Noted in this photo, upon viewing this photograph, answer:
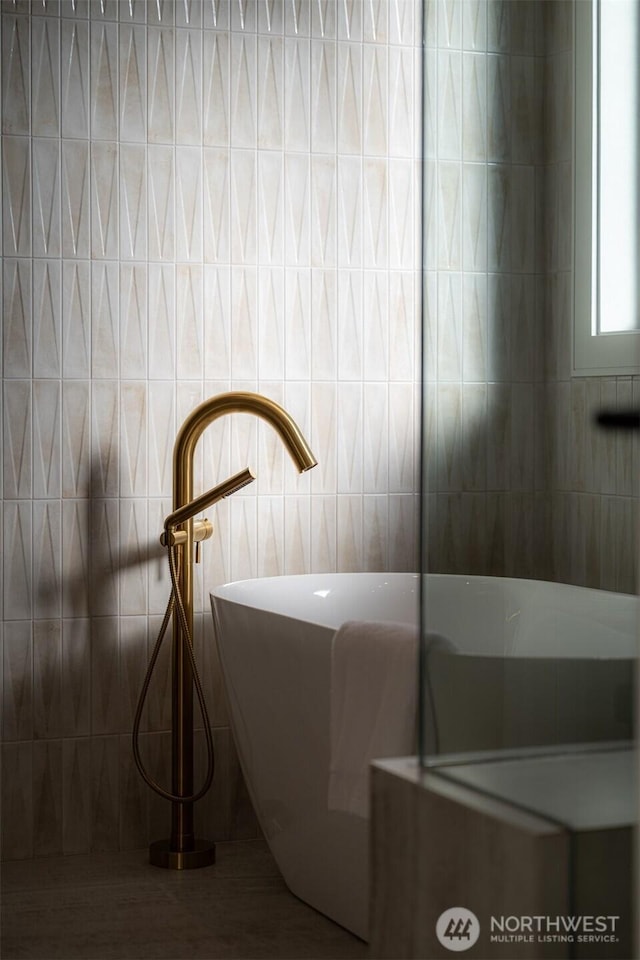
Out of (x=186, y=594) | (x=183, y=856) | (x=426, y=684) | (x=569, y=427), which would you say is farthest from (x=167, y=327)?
(x=569, y=427)

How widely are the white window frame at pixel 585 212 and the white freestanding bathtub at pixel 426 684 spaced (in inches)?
6.3

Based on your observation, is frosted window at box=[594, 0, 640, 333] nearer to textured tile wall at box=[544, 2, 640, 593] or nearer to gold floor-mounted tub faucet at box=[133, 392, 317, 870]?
textured tile wall at box=[544, 2, 640, 593]

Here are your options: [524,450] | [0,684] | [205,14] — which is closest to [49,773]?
[0,684]

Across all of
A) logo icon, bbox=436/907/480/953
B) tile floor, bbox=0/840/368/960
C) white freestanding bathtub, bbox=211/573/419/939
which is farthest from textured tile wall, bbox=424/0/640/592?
tile floor, bbox=0/840/368/960

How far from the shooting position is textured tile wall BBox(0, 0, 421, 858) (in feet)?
8.70

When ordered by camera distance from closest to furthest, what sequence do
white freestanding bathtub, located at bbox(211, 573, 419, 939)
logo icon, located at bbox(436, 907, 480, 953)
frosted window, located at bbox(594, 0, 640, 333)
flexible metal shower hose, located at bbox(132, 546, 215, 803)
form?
frosted window, located at bbox(594, 0, 640, 333)
logo icon, located at bbox(436, 907, 480, 953)
white freestanding bathtub, located at bbox(211, 573, 419, 939)
flexible metal shower hose, located at bbox(132, 546, 215, 803)

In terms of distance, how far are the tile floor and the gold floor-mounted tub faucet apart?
0.22 ft

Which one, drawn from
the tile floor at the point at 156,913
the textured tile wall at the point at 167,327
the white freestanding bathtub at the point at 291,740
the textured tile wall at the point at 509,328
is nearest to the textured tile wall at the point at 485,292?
the textured tile wall at the point at 509,328

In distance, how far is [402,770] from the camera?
2.97ft

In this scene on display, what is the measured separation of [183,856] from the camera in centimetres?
259

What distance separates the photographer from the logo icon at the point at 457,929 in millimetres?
800

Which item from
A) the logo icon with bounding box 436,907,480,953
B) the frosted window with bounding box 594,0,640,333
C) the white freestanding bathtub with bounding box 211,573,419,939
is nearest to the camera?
the frosted window with bounding box 594,0,640,333

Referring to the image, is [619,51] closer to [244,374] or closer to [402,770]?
[402,770]

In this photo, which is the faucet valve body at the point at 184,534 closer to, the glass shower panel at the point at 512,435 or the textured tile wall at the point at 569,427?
the glass shower panel at the point at 512,435
